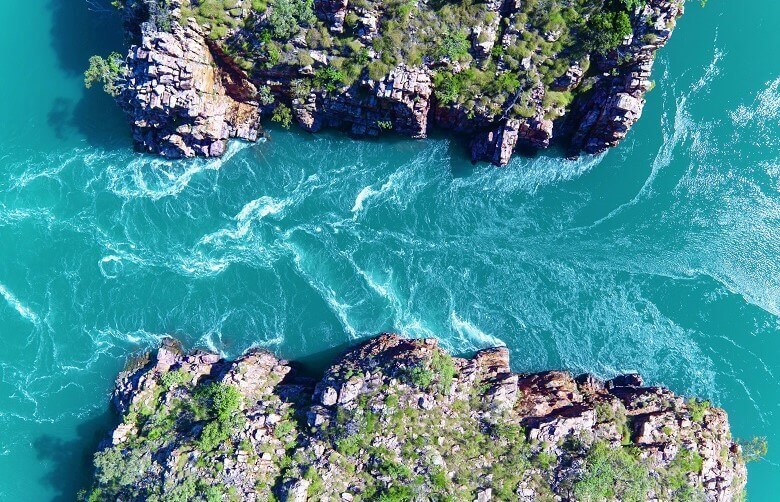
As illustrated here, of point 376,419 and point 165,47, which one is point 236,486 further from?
point 165,47

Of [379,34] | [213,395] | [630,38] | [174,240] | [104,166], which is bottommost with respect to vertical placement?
[213,395]

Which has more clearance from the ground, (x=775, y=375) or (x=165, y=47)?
(x=165, y=47)

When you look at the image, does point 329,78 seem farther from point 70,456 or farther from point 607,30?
point 70,456

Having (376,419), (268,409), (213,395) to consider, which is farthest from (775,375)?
(213,395)

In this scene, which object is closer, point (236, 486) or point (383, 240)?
point (236, 486)

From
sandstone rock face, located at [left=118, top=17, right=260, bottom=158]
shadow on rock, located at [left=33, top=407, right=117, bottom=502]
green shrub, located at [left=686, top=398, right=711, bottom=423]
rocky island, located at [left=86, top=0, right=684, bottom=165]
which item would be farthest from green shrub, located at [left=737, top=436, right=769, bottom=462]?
shadow on rock, located at [left=33, top=407, right=117, bottom=502]

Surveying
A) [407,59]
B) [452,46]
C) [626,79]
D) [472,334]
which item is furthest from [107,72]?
[626,79]

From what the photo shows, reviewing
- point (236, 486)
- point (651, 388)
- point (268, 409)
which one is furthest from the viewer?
point (651, 388)
